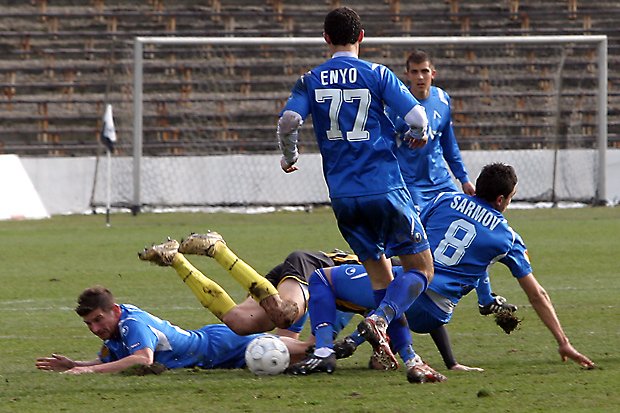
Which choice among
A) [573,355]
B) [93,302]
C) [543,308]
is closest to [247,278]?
[93,302]

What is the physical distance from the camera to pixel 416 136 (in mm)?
6508

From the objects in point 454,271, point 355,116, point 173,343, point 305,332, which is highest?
point 355,116

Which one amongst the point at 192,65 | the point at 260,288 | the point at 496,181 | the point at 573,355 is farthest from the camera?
the point at 192,65

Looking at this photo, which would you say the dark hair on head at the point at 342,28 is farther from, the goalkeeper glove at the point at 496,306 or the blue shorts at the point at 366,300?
the goalkeeper glove at the point at 496,306

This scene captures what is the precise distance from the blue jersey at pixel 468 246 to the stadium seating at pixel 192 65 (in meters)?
14.4

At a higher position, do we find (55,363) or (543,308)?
(543,308)

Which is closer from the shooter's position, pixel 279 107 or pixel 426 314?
pixel 426 314

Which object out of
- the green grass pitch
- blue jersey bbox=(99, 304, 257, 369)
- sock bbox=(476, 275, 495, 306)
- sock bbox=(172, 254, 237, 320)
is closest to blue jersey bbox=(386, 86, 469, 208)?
the green grass pitch

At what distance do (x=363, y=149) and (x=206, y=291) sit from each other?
1.61 meters

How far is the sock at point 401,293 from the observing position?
→ 21.5 ft

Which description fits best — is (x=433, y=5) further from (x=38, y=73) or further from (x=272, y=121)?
(x=38, y=73)

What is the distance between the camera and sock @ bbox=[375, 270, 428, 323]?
6.56 metres

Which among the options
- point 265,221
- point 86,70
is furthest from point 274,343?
point 86,70

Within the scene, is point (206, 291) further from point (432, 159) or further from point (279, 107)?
point (279, 107)
